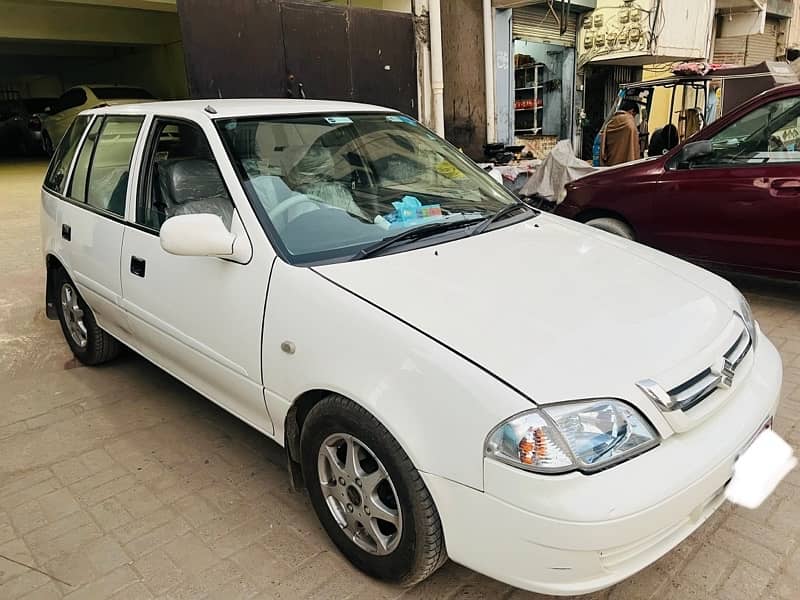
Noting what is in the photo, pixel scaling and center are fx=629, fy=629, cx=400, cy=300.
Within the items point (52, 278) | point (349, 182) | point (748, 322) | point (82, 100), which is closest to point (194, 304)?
point (349, 182)

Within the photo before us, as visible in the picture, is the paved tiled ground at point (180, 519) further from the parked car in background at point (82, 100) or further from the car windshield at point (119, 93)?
the car windshield at point (119, 93)

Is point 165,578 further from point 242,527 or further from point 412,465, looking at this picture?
point 412,465

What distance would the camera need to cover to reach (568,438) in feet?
5.65

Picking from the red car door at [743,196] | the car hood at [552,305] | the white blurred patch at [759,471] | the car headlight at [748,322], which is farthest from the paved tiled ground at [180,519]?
the red car door at [743,196]

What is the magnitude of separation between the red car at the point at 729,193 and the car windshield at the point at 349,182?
7.58 feet

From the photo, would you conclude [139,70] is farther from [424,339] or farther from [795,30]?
[795,30]

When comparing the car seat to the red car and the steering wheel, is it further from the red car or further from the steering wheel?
the red car

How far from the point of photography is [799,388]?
11.6ft

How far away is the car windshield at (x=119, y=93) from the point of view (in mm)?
12984

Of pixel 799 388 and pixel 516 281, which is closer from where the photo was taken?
pixel 516 281

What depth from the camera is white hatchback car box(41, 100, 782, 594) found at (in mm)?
1744

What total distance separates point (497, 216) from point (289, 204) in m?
0.99

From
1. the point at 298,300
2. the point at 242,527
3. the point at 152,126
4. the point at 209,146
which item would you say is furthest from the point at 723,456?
the point at 152,126

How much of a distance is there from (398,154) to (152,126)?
4.15 ft
